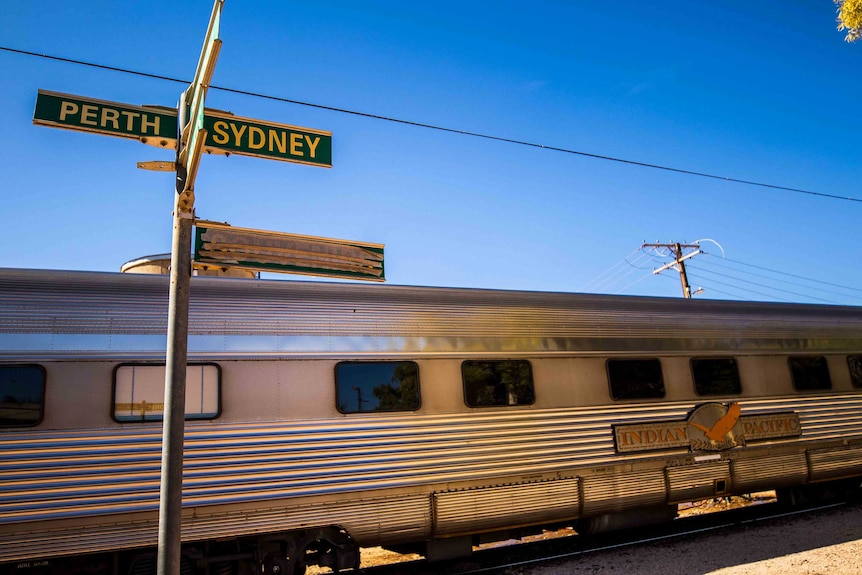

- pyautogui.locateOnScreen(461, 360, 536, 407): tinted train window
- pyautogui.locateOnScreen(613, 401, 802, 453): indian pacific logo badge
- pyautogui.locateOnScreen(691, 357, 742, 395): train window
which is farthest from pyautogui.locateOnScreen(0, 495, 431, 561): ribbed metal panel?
pyautogui.locateOnScreen(691, 357, 742, 395): train window

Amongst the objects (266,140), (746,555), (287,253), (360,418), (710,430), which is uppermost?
(266,140)

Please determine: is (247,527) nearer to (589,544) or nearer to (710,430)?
(589,544)

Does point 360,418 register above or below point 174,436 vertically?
above

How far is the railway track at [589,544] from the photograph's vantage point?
7.74 m

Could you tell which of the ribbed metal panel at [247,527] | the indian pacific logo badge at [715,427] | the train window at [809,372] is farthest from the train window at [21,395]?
the train window at [809,372]

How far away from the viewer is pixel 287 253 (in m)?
6.52

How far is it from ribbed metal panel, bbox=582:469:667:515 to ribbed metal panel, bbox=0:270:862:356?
1669 mm

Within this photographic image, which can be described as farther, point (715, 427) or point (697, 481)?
point (715, 427)

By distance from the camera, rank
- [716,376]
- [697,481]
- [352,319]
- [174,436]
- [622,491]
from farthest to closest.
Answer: [716,376]
[697,481]
[622,491]
[352,319]
[174,436]

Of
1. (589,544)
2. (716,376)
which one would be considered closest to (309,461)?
(589,544)

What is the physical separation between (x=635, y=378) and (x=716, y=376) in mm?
1501

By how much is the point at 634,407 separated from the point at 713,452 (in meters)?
1.48

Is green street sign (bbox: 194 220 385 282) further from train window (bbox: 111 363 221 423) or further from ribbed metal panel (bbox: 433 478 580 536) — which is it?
ribbed metal panel (bbox: 433 478 580 536)

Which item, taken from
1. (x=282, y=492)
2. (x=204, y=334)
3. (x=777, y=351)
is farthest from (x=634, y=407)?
(x=204, y=334)
